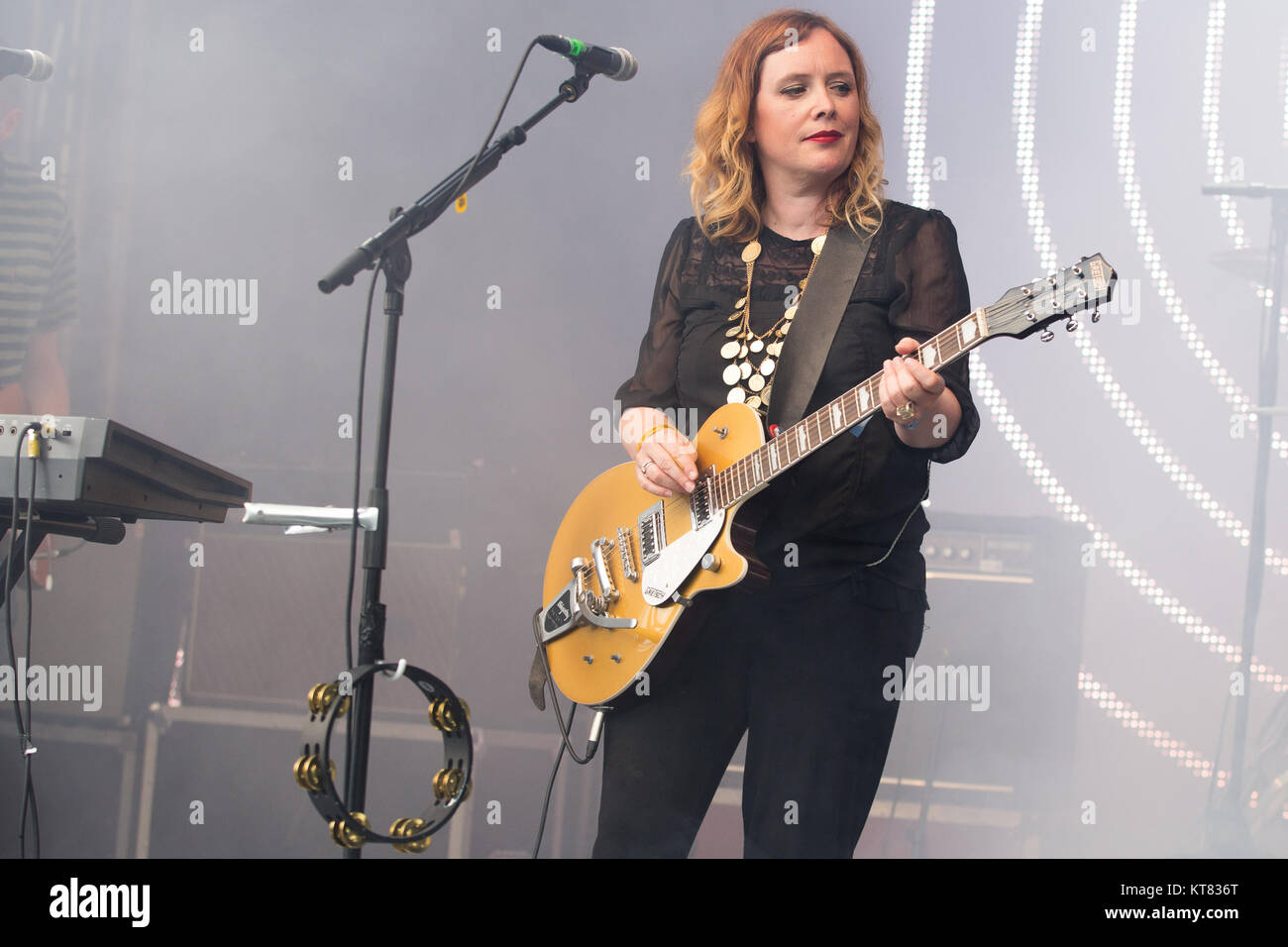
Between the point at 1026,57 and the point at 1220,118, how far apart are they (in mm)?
488

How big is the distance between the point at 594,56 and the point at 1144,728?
2.03 meters

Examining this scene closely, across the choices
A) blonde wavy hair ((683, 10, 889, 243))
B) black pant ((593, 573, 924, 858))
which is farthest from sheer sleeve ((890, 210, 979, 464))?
black pant ((593, 573, 924, 858))

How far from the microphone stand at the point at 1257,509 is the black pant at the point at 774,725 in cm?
138

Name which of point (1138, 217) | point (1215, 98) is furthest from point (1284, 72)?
point (1138, 217)

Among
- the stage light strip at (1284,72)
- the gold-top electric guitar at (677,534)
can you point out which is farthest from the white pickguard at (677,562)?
the stage light strip at (1284,72)

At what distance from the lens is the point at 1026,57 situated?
8.50 ft

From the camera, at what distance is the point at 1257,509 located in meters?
2.42

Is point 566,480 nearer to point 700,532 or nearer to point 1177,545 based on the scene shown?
point 700,532

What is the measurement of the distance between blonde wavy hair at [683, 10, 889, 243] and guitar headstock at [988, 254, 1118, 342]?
36 centimetres

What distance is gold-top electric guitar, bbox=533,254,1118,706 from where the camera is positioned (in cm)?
132

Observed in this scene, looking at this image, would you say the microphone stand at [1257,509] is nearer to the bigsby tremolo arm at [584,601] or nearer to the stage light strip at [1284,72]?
the stage light strip at [1284,72]

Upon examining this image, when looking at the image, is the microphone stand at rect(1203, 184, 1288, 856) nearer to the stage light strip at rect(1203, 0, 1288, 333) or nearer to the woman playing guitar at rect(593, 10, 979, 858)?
the stage light strip at rect(1203, 0, 1288, 333)

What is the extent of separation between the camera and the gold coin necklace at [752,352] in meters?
1.60
